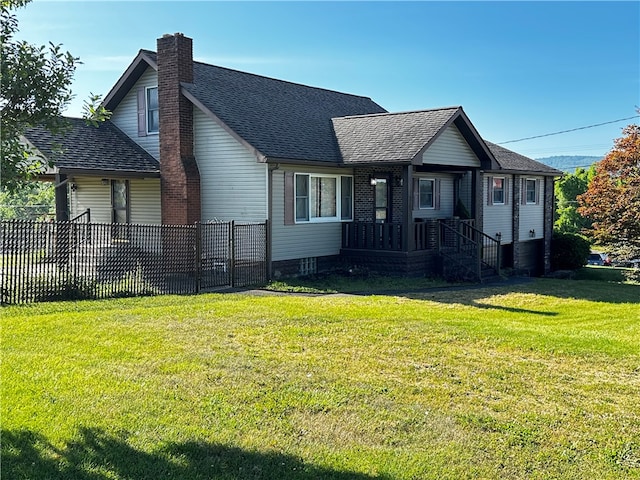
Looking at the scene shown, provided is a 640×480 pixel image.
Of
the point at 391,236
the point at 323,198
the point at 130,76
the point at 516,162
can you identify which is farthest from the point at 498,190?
the point at 130,76

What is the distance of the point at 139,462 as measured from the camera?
4.90m

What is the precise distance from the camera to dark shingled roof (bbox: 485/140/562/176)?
81.3 feet

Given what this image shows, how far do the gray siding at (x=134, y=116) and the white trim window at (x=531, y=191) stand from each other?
15.5m

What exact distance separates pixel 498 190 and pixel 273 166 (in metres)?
11.2

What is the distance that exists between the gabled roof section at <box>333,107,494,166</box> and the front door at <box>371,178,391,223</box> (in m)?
1.65

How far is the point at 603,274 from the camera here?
1065 inches

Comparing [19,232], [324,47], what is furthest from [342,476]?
[324,47]

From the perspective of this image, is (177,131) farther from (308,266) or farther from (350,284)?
(350,284)

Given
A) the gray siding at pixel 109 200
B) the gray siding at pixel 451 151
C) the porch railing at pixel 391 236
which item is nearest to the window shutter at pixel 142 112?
the gray siding at pixel 109 200

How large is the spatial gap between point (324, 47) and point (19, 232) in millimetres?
8906

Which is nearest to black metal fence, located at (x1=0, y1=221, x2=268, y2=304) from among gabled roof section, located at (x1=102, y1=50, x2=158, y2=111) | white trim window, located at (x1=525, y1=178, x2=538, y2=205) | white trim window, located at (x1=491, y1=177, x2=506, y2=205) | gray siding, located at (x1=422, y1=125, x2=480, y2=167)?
gray siding, located at (x1=422, y1=125, x2=480, y2=167)

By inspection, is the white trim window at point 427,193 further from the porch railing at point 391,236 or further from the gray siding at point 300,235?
the gray siding at point 300,235

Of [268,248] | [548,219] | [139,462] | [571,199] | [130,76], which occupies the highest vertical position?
[130,76]

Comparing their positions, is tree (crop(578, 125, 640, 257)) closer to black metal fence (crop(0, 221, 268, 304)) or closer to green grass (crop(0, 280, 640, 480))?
green grass (crop(0, 280, 640, 480))
